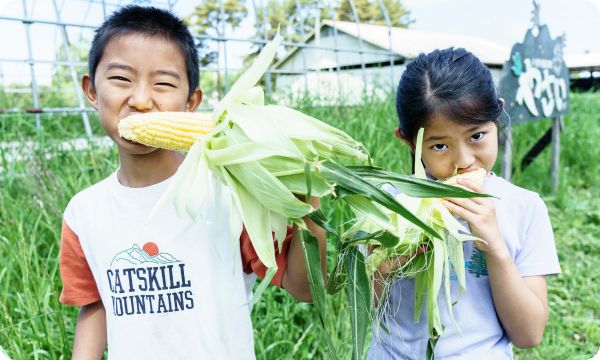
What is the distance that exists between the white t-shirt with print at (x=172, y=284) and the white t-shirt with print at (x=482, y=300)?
0.32 metres

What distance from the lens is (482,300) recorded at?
3.59 ft

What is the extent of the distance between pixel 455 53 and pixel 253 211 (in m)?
0.64

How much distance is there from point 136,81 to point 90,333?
61 centimetres

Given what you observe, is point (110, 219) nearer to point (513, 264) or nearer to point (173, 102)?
point (173, 102)

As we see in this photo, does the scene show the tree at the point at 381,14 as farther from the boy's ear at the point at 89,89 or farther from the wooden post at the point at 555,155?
the boy's ear at the point at 89,89

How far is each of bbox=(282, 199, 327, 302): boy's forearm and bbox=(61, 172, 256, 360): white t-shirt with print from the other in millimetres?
108

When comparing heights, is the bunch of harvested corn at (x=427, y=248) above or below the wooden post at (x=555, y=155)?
above

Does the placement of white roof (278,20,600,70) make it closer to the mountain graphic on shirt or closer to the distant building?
the distant building

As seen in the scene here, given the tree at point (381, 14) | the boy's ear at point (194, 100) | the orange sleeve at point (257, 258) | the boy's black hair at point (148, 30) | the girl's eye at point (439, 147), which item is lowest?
the orange sleeve at point (257, 258)

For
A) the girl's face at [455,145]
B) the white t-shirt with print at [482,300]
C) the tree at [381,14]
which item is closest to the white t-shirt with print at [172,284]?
the white t-shirt with print at [482,300]

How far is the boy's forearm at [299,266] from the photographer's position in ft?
3.27

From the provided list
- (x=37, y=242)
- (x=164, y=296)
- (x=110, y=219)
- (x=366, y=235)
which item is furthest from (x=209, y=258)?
(x=37, y=242)

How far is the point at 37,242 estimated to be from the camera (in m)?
2.07

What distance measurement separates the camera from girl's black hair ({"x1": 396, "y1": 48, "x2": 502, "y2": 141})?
3.62ft
